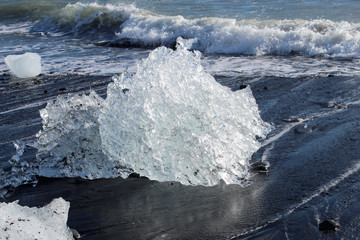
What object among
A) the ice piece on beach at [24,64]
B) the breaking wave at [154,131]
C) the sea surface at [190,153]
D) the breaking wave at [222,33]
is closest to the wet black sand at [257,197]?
the sea surface at [190,153]

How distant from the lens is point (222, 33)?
36.4 ft

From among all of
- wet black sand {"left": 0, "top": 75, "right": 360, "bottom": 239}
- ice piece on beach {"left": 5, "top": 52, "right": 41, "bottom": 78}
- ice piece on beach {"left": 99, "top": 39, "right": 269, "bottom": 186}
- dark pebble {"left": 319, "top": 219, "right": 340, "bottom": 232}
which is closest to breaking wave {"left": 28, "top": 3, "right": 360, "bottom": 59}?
ice piece on beach {"left": 5, "top": 52, "right": 41, "bottom": 78}

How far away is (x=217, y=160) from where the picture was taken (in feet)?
11.7

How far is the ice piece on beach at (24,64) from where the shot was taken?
8.46m

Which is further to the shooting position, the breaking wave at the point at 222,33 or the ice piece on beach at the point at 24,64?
the breaking wave at the point at 222,33

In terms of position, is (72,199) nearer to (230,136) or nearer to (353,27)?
(230,136)

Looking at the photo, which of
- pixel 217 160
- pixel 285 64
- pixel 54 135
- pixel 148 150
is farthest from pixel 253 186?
pixel 285 64

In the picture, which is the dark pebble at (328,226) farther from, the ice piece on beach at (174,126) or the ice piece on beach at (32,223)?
the ice piece on beach at (32,223)

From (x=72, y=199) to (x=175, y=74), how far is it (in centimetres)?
153

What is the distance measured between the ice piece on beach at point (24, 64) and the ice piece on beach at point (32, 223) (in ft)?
20.5

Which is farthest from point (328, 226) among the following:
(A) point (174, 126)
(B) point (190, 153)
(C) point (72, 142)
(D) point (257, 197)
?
(C) point (72, 142)

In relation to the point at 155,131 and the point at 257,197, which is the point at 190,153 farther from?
the point at 257,197

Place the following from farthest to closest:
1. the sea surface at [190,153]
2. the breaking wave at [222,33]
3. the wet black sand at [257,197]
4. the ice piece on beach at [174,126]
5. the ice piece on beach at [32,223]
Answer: the breaking wave at [222,33] < the ice piece on beach at [174,126] < the sea surface at [190,153] < the wet black sand at [257,197] < the ice piece on beach at [32,223]

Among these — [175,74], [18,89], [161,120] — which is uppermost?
[175,74]
